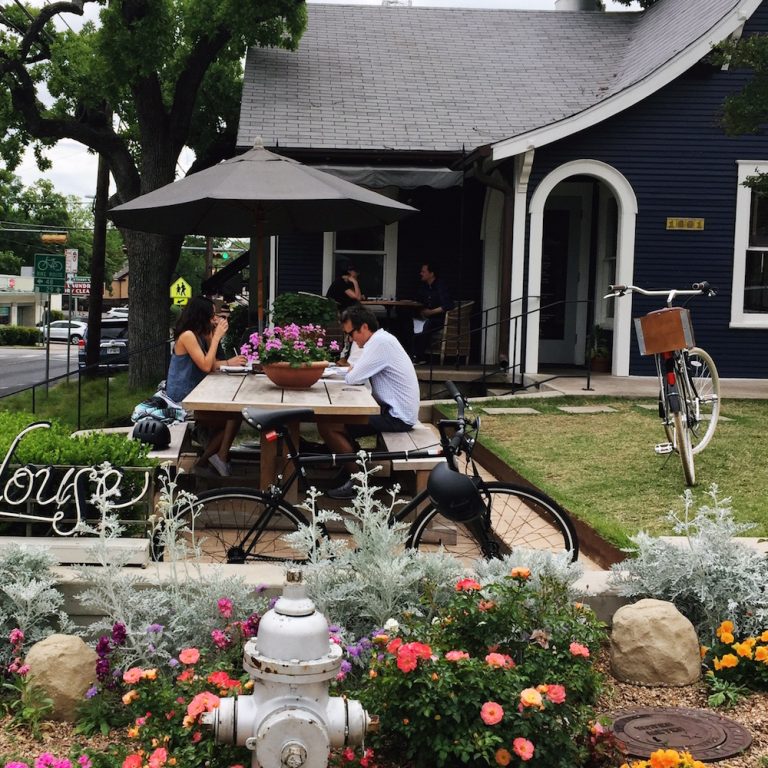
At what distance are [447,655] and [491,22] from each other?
Answer: 16617mm

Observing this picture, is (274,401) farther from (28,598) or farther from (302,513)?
(28,598)

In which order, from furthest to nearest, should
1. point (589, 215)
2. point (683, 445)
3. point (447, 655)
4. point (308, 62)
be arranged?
point (308, 62) < point (589, 215) < point (683, 445) < point (447, 655)

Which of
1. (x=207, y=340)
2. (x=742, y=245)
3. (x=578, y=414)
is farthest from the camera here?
(x=742, y=245)

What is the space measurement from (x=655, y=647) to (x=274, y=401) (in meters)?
2.99

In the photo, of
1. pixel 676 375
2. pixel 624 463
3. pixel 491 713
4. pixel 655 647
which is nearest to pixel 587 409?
pixel 624 463

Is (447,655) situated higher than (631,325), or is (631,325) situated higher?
(631,325)

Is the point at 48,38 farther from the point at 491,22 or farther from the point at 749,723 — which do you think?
the point at 749,723

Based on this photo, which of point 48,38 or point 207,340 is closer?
point 207,340

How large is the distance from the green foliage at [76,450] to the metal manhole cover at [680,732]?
2.39 metres

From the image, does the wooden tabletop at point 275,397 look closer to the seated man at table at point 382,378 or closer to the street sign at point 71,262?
the seated man at table at point 382,378

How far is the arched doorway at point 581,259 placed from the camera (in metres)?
13.3

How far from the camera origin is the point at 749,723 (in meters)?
3.50

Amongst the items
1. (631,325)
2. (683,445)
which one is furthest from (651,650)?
(631,325)

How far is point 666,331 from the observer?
6668mm
